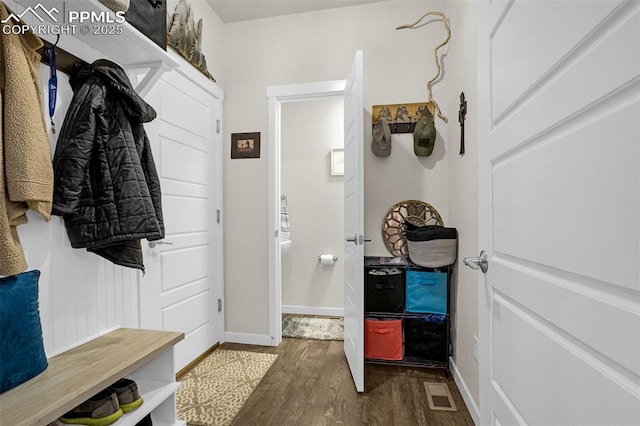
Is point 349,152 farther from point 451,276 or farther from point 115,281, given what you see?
point 115,281

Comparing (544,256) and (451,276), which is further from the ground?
(544,256)

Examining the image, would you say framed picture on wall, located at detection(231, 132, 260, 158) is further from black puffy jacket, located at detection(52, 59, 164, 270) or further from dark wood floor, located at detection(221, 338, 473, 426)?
dark wood floor, located at detection(221, 338, 473, 426)

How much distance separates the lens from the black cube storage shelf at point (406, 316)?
2.34 metres

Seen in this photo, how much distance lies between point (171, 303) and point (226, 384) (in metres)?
0.65

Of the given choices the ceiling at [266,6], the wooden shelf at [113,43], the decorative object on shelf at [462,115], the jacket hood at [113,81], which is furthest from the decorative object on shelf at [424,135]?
the jacket hood at [113,81]

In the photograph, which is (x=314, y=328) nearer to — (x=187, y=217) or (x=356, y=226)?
(x=356, y=226)

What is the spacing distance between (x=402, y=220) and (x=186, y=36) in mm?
2110

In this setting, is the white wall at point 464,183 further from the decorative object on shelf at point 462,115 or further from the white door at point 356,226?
A: the white door at point 356,226

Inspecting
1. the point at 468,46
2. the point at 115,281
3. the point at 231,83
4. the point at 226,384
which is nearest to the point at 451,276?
the point at 468,46

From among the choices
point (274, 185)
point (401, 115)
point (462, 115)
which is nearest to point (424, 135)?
point (401, 115)

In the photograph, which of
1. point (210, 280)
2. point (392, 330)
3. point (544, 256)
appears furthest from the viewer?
point (210, 280)

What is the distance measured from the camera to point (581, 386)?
1.87 feet

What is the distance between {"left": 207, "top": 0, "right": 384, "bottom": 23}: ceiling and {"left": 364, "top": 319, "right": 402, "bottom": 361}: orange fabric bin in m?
2.57

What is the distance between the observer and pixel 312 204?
376 cm
